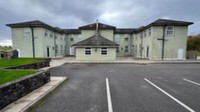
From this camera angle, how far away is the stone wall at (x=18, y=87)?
137 inches

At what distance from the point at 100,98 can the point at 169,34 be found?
19173mm

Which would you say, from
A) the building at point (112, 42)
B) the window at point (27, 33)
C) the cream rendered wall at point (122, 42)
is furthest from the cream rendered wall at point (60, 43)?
the cream rendered wall at point (122, 42)

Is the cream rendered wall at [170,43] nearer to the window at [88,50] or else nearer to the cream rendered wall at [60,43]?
the window at [88,50]

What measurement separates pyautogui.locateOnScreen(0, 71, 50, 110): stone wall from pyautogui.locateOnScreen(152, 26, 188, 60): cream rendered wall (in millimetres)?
18191

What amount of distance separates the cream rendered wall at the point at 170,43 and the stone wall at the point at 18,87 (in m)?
18.2

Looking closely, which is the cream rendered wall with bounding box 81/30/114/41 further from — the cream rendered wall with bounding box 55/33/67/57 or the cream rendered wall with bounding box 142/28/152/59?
the cream rendered wall with bounding box 55/33/67/57

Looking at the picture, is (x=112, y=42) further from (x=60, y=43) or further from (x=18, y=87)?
(x=18, y=87)

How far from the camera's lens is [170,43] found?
18375 millimetres

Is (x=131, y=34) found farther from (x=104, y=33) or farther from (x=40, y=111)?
(x=40, y=111)

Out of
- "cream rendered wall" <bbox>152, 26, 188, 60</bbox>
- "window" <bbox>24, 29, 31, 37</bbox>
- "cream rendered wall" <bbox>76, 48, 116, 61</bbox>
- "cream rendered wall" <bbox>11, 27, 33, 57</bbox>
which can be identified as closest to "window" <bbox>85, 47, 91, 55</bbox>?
"cream rendered wall" <bbox>76, 48, 116, 61</bbox>

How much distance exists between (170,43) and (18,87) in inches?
839

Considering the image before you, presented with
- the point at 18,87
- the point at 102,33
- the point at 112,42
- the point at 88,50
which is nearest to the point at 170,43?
the point at 112,42

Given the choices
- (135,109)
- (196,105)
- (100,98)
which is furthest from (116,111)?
(196,105)

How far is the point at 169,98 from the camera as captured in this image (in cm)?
446
